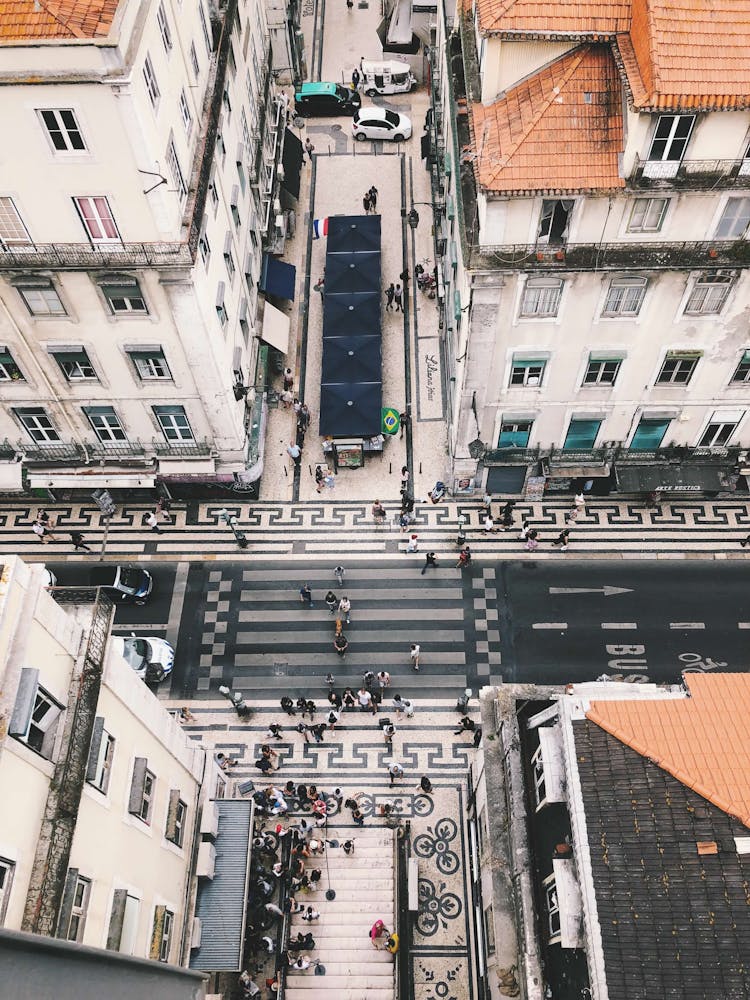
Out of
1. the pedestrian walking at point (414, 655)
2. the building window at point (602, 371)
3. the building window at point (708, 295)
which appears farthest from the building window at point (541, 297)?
the pedestrian walking at point (414, 655)

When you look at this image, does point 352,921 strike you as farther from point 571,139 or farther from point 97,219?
point 571,139

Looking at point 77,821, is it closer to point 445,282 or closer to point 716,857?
point 716,857

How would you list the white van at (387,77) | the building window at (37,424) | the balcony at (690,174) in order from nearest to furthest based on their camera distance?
the balcony at (690,174) → the building window at (37,424) → the white van at (387,77)

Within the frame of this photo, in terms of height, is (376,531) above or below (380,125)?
below

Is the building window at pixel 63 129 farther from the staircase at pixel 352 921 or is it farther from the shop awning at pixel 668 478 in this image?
the staircase at pixel 352 921

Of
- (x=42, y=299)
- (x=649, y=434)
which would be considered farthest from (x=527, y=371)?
(x=42, y=299)

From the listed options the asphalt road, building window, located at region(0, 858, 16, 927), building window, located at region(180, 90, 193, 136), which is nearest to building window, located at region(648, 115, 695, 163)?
building window, located at region(180, 90, 193, 136)

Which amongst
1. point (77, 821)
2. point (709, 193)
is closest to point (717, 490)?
point (709, 193)
